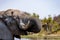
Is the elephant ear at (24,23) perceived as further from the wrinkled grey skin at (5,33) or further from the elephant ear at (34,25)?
the wrinkled grey skin at (5,33)

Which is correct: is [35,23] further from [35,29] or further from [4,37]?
[4,37]

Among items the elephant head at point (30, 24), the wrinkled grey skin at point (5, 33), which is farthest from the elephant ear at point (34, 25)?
the wrinkled grey skin at point (5, 33)

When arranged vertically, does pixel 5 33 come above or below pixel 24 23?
below

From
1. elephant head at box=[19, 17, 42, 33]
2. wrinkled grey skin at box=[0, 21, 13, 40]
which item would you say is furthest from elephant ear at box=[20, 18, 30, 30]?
wrinkled grey skin at box=[0, 21, 13, 40]

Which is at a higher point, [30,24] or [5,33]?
[30,24]

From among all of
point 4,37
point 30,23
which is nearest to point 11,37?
point 4,37

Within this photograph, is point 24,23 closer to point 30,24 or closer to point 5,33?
point 30,24

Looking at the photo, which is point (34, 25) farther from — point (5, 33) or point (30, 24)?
point (5, 33)

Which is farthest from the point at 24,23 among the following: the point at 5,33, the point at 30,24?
the point at 5,33

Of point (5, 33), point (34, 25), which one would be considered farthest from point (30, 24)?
point (5, 33)

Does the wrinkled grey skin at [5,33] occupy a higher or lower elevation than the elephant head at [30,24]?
lower

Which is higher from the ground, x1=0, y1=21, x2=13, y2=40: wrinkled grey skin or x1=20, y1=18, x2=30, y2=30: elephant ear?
x1=20, y1=18, x2=30, y2=30: elephant ear

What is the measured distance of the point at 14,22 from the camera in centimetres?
383

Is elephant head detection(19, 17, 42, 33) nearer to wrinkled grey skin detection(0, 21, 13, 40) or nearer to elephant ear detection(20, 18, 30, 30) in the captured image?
elephant ear detection(20, 18, 30, 30)
